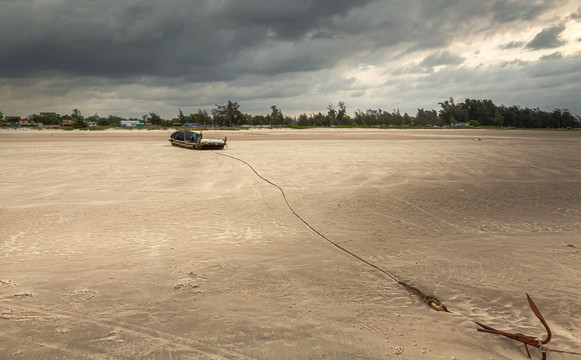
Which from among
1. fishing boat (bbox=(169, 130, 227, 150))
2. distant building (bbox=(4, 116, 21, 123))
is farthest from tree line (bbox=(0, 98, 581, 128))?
fishing boat (bbox=(169, 130, 227, 150))

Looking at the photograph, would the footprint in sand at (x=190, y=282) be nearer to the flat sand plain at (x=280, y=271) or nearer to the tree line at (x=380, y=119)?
the flat sand plain at (x=280, y=271)

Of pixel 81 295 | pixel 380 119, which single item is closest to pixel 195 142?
pixel 81 295

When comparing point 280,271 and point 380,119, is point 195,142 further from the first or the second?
point 380,119

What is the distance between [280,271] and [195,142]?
20841 mm

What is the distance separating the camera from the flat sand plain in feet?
10.1

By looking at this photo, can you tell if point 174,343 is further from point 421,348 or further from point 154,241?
point 154,241

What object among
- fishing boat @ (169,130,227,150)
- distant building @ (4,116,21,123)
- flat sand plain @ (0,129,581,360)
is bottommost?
flat sand plain @ (0,129,581,360)

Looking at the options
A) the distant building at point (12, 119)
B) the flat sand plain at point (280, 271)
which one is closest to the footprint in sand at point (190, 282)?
the flat sand plain at point (280, 271)

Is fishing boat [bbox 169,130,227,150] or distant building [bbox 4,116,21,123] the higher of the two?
distant building [bbox 4,116,21,123]

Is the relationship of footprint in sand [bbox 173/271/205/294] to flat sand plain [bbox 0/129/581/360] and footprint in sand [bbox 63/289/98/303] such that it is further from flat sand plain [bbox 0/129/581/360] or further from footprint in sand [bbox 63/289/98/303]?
footprint in sand [bbox 63/289/98/303]

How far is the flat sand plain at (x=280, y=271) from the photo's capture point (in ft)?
10.1

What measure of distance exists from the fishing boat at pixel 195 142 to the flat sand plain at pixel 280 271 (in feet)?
40.6

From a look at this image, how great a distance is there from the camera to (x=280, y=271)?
181 inches

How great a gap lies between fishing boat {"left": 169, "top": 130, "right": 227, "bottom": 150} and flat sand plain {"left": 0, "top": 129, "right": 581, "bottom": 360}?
487 inches
